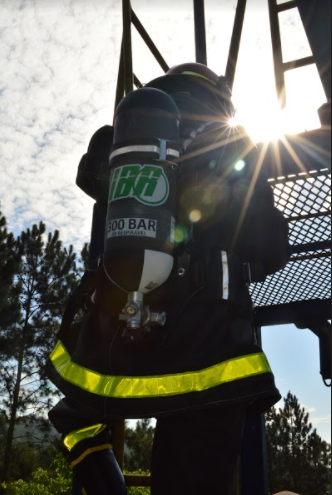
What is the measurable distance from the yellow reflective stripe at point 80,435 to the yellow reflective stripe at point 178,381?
348 millimetres

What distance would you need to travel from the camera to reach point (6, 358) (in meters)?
21.9

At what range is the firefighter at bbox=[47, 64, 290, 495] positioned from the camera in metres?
1.53

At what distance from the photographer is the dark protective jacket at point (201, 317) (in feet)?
5.11

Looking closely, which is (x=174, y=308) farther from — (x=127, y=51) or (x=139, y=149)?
(x=127, y=51)

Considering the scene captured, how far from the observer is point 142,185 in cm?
168

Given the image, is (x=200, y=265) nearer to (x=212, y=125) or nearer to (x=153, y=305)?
(x=153, y=305)

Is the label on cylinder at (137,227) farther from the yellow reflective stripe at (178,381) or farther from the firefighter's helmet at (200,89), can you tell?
the firefighter's helmet at (200,89)

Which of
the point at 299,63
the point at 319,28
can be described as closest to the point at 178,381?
the point at 319,28

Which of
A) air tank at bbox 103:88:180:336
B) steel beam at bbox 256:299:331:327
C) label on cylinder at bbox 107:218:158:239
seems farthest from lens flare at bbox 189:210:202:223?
steel beam at bbox 256:299:331:327

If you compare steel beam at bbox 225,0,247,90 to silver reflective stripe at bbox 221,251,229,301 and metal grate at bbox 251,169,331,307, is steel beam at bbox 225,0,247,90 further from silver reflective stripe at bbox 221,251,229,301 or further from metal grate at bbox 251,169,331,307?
silver reflective stripe at bbox 221,251,229,301

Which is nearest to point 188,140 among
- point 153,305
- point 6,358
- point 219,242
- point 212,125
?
point 212,125

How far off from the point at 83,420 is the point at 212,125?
1350 mm

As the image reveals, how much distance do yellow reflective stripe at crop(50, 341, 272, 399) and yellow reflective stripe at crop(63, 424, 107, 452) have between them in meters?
0.35

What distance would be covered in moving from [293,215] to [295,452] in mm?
39209
